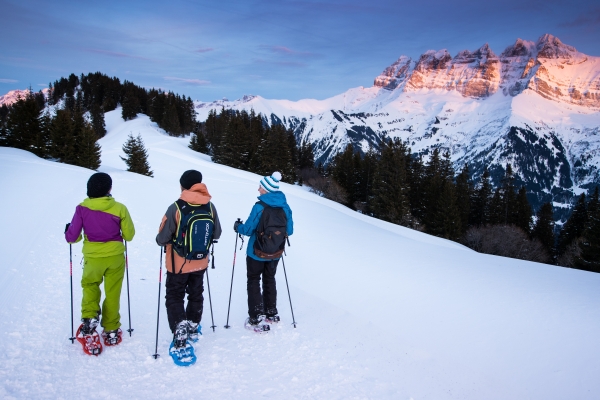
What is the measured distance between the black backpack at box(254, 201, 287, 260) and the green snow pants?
185 centimetres

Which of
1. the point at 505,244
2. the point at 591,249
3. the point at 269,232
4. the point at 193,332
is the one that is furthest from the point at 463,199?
the point at 193,332

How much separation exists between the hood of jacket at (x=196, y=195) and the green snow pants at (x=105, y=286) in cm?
121

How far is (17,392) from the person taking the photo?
3430mm

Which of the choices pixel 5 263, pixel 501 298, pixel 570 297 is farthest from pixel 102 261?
pixel 570 297

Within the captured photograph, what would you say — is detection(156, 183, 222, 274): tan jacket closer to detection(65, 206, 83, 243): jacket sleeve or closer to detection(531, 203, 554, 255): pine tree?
detection(65, 206, 83, 243): jacket sleeve

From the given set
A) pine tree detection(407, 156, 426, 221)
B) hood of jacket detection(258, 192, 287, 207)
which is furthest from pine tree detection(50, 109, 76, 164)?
pine tree detection(407, 156, 426, 221)

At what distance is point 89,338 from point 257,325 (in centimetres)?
219

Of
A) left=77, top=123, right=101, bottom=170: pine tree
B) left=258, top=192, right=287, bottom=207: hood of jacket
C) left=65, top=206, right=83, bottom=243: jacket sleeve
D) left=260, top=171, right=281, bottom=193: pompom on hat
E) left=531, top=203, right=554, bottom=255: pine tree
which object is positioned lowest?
left=531, top=203, right=554, bottom=255: pine tree

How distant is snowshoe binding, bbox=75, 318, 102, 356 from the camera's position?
418cm

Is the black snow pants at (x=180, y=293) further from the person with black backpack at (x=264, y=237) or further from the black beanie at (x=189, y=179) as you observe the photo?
the black beanie at (x=189, y=179)

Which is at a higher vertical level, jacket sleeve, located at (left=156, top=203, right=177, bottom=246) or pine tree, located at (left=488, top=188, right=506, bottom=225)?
jacket sleeve, located at (left=156, top=203, right=177, bottom=246)

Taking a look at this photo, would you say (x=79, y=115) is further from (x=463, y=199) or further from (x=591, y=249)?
(x=591, y=249)

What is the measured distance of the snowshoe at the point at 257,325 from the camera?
5141mm

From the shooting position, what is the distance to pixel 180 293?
4555 millimetres
